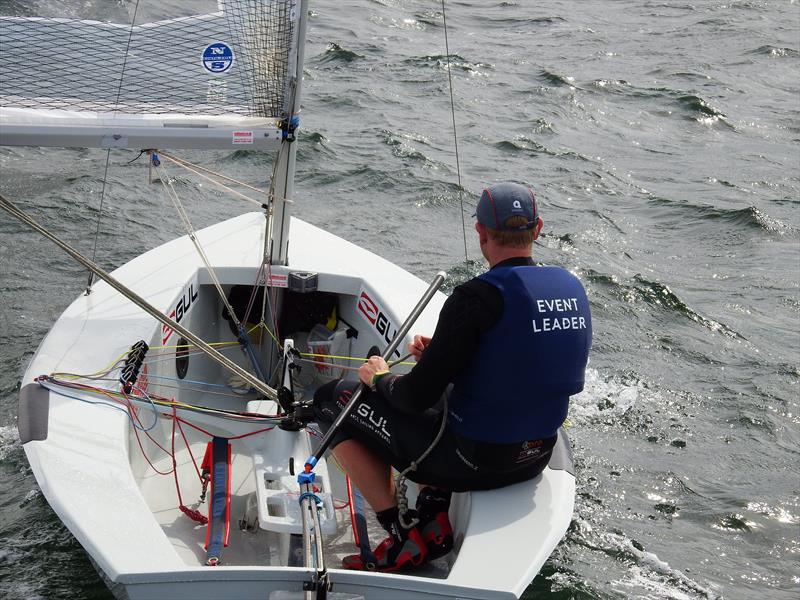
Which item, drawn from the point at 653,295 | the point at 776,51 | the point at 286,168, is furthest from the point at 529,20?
the point at 286,168

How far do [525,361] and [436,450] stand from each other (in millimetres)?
401

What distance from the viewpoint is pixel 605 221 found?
7453 millimetres

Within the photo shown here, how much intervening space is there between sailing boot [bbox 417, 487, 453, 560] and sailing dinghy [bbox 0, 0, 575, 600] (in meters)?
0.05

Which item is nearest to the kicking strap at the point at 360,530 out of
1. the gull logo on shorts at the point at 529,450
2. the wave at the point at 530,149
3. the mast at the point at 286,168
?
the gull logo on shorts at the point at 529,450

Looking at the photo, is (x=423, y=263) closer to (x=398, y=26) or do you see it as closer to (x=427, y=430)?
(x=427, y=430)

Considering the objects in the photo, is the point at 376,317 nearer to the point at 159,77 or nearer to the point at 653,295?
the point at 159,77

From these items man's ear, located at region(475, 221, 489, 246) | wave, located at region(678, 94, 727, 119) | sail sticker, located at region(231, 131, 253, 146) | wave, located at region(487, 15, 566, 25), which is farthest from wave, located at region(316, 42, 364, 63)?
man's ear, located at region(475, 221, 489, 246)

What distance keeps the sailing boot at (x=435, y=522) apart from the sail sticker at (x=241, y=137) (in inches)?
54.8

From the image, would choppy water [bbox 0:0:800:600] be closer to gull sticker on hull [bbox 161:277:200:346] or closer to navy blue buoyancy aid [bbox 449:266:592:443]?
gull sticker on hull [bbox 161:277:200:346]

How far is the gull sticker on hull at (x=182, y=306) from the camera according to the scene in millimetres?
3805

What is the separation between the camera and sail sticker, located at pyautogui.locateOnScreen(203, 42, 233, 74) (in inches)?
140

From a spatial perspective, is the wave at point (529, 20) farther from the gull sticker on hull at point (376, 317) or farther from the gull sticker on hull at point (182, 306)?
the gull sticker on hull at point (182, 306)

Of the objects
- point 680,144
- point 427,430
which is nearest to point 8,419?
point 427,430

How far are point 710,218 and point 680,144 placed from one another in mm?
1932
